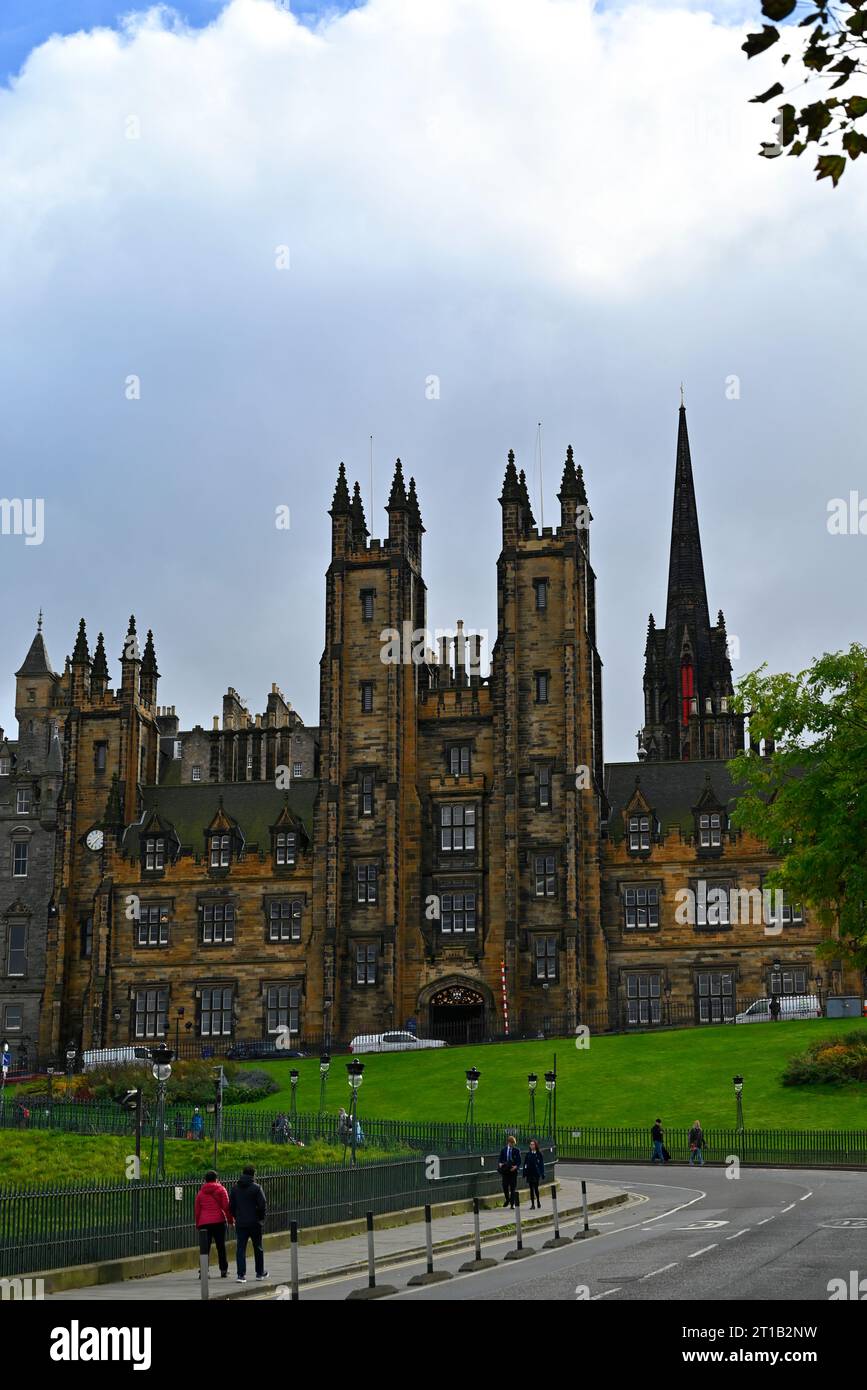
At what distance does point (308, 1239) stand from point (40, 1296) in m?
7.62

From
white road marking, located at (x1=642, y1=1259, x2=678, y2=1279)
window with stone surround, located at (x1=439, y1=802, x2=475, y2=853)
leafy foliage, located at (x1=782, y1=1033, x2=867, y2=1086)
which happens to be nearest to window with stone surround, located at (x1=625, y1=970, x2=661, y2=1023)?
window with stone surround, located at (x1=439, y1=802, x2=475, y2=853)

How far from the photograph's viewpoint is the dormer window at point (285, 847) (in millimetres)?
83438

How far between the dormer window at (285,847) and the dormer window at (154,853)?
602 cm

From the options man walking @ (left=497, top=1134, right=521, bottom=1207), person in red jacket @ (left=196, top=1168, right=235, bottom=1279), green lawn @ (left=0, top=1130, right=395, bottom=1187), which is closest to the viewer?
person in red jacket @ (left=196, top=1168, right=235, bottom=1279)

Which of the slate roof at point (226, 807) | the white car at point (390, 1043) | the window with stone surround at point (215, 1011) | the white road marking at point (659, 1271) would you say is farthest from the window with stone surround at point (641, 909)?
the white road marking at point (659, 1271)

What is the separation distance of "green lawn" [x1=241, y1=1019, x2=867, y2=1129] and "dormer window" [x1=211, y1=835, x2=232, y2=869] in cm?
1407

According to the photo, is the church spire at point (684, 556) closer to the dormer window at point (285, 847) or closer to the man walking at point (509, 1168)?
the dormer window at point (285, 847)

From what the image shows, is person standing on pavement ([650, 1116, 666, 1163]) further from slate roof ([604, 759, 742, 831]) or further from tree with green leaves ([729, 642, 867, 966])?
slate roof ([604, 759, 742, 831])

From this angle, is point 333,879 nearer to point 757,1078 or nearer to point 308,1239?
point 757,1078

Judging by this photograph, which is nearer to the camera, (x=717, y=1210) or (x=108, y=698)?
(x=717, y=1210)

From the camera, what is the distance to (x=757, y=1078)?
58625mm

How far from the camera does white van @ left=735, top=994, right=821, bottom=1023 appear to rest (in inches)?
2881
